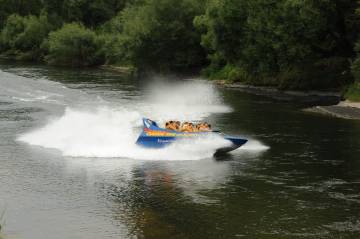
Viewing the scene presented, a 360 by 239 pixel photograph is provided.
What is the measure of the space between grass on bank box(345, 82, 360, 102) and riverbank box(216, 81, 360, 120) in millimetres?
879

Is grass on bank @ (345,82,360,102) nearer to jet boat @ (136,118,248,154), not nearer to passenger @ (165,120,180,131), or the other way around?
jet boat @ (136,118,248,154)

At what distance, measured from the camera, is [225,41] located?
278ft

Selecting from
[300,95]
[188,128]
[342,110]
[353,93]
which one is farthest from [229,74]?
[188,128]

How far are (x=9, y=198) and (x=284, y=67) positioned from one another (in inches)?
2039

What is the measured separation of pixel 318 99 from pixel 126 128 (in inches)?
1135

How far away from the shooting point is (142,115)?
2427 inches

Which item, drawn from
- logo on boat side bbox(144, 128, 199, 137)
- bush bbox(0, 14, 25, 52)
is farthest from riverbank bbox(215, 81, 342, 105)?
bush bbox(0, 14, 25, 52)

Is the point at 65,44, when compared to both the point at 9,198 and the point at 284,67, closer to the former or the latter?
the point at 284,67

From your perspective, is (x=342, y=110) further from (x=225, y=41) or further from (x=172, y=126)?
(x=225, y=41)

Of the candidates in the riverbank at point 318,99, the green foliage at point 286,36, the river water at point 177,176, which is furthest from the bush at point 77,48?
the river water at point 177,176

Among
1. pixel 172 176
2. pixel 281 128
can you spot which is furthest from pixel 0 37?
pixel 172 176

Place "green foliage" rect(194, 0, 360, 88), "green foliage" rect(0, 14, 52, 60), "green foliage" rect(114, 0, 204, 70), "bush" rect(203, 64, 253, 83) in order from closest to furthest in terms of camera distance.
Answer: "green foliage" rect(194, 0, 360, 88) → "bush" rect(203, 64, 253, 83) → "green foliage" rect(114, 0, 204, 70) → "green foliage" rect(0, 14, 52, 60)

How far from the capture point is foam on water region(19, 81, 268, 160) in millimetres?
43031

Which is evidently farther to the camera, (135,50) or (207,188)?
(135,50)
